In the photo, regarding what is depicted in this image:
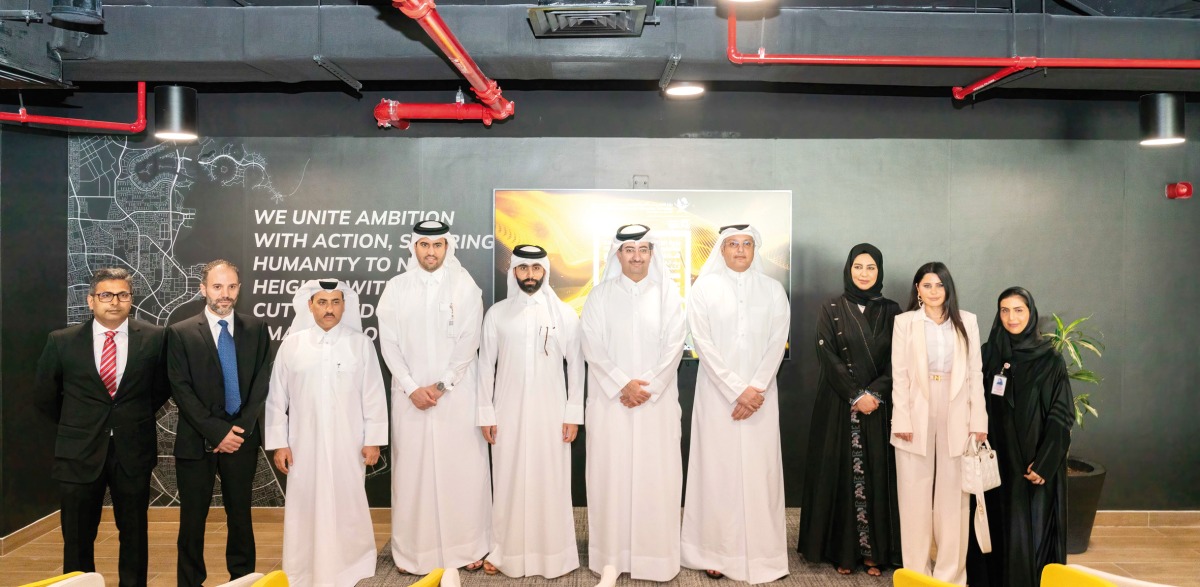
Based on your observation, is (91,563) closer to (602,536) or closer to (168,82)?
(602,536)

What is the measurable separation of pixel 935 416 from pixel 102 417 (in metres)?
4.07

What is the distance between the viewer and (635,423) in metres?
4.05

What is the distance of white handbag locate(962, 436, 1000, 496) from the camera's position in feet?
12.1

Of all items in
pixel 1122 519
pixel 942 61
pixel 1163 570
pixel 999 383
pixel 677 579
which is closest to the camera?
pixel 999 383

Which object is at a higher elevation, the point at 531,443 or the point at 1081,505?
the point at 531,443

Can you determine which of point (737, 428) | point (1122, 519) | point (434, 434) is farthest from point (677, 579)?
point (1122, 519)

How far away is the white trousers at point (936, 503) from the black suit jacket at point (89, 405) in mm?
3815

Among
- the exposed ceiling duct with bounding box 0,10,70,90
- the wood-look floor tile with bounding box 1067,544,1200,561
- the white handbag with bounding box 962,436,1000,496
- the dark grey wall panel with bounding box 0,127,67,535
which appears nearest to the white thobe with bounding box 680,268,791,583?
the white handbag with bounding box 962,436,1000,496

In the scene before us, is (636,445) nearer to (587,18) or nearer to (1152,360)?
(587,18)

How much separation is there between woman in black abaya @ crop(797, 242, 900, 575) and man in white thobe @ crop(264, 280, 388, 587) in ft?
7.97

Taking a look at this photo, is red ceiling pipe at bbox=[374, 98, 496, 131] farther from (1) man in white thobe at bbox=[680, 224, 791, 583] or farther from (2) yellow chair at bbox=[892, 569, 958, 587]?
(2) yellow chair at bbox=[892, 569, 958, 587]

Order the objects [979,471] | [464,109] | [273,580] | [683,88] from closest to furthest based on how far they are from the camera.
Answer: [273,580]
[979,471]
[683,88]
[464,109]

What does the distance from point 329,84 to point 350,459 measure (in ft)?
8.78

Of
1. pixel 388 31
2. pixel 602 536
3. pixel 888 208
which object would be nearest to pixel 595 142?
pixel 388 31
